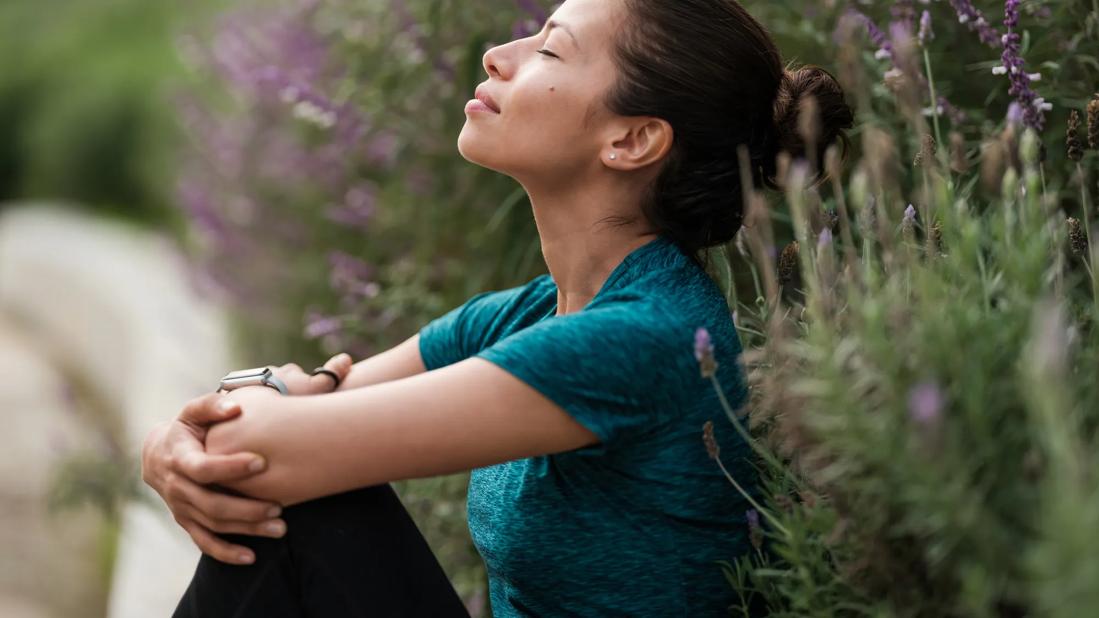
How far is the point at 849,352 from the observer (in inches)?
49.4

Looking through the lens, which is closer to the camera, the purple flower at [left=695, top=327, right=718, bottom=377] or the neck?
the purple flower at [left=695, top=327, right=718, bottom=377]

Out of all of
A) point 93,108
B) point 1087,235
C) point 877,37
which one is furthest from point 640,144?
point 93,108

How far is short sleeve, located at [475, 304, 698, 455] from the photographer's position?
1537 millimetres

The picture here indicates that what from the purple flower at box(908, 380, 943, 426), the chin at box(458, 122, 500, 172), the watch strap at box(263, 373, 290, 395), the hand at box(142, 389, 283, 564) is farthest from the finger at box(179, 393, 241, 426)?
the purple flower at box(908, 380, 943, 426)

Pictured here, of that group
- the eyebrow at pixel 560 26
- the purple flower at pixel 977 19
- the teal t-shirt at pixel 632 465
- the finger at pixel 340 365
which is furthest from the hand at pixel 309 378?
the purple flower at pixel 977 19

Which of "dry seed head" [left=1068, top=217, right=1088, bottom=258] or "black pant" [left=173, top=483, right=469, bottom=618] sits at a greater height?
"dry seed head" [left=1068, top=217, right=1088, bottom=258]

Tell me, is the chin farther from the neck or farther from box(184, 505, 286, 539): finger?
box(184, 505, 286, 539): finger

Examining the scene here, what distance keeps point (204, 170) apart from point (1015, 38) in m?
3.58

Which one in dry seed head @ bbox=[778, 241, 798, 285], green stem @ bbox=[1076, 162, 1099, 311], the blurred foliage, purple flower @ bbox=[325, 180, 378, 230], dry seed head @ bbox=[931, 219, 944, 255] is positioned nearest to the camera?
green stem @ bbox=[1076, 162, 1099, 311]

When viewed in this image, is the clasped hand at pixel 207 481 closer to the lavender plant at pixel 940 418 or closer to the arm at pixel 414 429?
the arm at pixel 414 429

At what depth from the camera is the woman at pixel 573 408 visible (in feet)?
5.13

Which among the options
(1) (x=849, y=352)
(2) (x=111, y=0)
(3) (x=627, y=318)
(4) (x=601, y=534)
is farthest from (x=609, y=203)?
(2) (x=111, y=0)

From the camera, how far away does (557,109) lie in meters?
1.85

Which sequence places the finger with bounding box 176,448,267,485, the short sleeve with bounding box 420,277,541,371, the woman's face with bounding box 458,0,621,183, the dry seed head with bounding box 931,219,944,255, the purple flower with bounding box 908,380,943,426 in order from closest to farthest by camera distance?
the purple flower with bounding box 908,380,943,426 → the dry seed head with bounding box 931,219,944,255 → the finger with bounding box 176,448,267,485 → the woman's face with bounding box 458,0,621,183 → the short sleeve with bounding box 420,277,541,371
